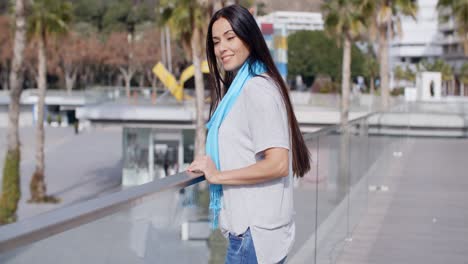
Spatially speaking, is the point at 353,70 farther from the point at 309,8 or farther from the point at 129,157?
the point at 309,8

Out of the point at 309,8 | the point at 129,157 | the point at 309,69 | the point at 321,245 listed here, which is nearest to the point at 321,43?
the point at 309,69

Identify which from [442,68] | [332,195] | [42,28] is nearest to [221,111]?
[332,195]

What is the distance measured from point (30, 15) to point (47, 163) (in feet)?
54.8

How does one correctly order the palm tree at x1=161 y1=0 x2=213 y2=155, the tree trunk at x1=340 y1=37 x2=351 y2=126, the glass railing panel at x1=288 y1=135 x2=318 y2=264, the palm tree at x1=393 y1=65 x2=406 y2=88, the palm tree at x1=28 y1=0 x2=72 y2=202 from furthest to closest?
the palm tree at x1=393 y1=65 x2=406 y2=88 → the palm tree at x1=28 y1=0 x2=72 y2=202 → the tree trunk at x1=340 y1=37 x2=351 y2=126 → the palm tree at x1=161 y1=0 x2=213 y2=155 → the glass railing panel at x1=288 y1=135 x2=318 y2=264

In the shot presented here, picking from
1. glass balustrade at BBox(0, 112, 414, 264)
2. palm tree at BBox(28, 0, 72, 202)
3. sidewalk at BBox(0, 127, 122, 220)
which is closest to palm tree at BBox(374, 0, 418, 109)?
sidewalk at BBox(0, 127, 122, 220)

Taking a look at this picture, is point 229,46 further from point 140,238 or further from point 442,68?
point 442,68

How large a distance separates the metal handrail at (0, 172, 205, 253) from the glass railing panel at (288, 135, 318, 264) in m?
2.41

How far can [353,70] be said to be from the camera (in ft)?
307

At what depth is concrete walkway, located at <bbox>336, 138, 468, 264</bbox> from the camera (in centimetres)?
705

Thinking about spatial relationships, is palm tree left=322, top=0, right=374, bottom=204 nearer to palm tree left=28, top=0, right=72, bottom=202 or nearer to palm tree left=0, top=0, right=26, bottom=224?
palm tree left=28, top=0, right=72, bottom=202

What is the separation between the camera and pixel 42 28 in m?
38.0

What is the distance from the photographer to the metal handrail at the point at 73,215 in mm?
2086

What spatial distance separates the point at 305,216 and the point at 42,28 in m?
33.7

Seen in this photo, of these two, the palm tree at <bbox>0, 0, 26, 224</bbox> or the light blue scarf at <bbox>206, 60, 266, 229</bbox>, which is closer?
the light blue scarf at <bbox>206, 60, 266, 229</bbox>
